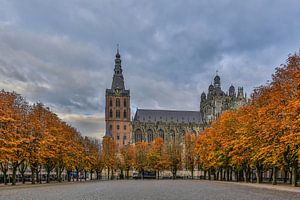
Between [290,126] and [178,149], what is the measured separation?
275 feet

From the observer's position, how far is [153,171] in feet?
410

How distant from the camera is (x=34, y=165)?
2500 inches

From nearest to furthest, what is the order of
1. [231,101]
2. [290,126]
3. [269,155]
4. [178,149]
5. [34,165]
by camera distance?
[290,126]
[269,155]
[34,165]
[178,149]
[231,101]

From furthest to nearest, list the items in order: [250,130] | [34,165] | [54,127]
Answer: [54,127] < [34,165] < [250,130]

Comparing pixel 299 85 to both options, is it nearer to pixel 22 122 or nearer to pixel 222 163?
pixel 222 163

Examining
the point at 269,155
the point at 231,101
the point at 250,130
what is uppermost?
the point at 231,101

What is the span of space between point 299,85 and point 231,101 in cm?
15181

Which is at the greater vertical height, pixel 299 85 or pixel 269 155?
pixel 299 85

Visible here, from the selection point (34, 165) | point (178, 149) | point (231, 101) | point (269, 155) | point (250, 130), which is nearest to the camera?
point (269, 155)

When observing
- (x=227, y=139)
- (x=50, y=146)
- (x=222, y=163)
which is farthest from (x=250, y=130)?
(x=50, y=146)

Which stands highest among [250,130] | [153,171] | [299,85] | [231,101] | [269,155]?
[231,101]

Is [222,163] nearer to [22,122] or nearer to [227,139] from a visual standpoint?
[227,139]

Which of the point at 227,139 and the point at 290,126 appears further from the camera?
the point at 227,139

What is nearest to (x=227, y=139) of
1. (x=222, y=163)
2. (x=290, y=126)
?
(x=222, y=163)
